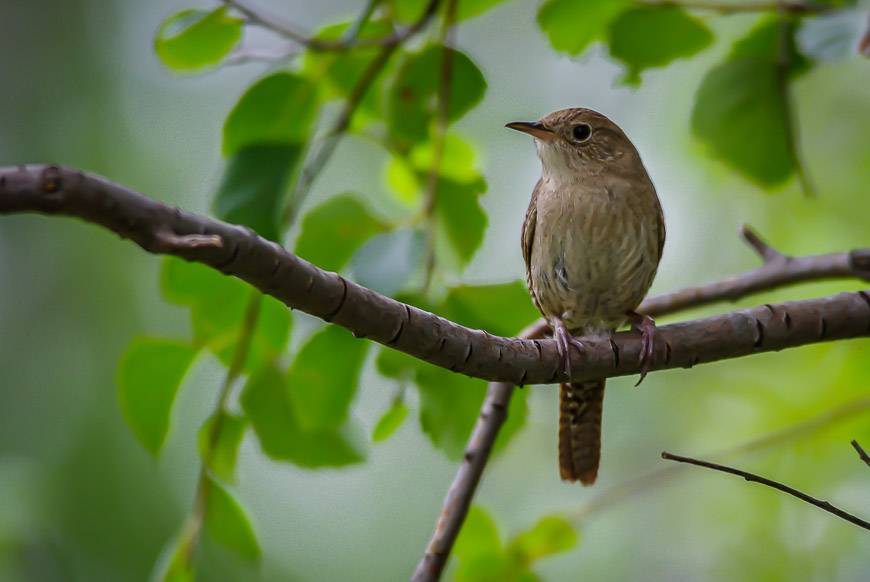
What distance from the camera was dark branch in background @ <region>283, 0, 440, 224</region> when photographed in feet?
8.08

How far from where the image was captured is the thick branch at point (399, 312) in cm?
118

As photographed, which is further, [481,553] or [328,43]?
[481,553]

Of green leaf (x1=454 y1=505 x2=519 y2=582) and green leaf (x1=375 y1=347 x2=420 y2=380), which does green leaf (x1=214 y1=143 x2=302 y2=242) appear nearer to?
green leaf (x1=375 y1=347 x2=420 y2=380)

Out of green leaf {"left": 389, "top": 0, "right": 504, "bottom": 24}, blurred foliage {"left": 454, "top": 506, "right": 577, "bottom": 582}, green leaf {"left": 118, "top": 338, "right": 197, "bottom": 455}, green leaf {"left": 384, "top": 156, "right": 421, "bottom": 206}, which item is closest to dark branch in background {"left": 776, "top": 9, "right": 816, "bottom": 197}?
green leaf {"left": 389, "top": 0, "right": 504, "bottom": 24}

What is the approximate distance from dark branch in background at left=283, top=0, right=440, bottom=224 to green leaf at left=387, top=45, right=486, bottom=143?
0.23 ft

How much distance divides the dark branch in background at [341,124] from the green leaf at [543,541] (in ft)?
3.55

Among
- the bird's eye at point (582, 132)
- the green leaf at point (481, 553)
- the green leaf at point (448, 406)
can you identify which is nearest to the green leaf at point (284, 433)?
the green leaf at point (448, 406)

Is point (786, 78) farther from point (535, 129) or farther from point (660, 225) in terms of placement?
point (535, 129)

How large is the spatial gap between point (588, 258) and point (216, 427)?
3.69 ft

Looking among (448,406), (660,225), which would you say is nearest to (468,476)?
(448,406)

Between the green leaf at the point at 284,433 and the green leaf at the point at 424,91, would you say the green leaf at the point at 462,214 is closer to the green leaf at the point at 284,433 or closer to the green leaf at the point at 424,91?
the green leaf at the point at 424,91

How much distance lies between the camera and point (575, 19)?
8.63 feet

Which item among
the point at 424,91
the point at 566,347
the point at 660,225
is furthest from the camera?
the point at 660,225

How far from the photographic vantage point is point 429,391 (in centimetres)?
236
